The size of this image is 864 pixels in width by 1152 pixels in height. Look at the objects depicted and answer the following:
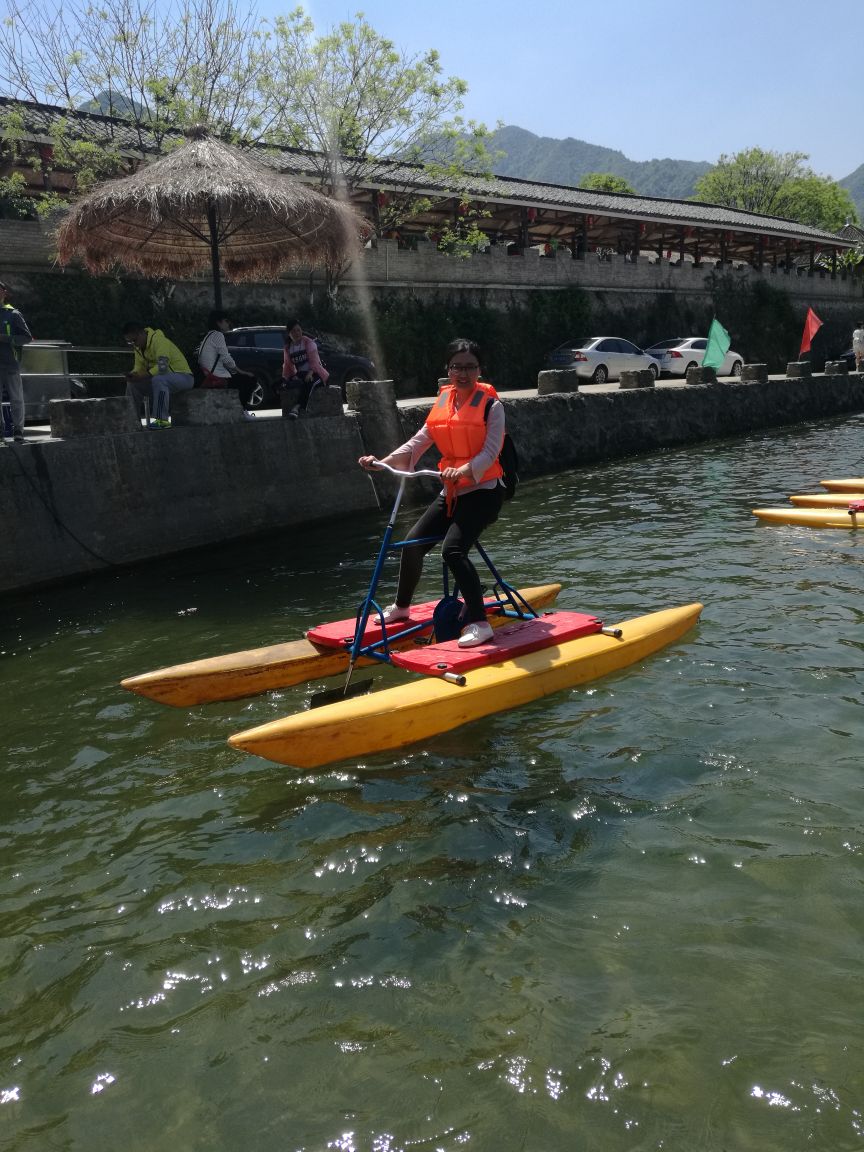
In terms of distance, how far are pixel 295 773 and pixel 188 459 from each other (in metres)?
6.97

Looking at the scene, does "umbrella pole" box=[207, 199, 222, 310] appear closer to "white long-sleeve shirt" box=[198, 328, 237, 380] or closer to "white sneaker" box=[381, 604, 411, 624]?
"white long-sleeve shirt" box=[198, 328, 237, 380]

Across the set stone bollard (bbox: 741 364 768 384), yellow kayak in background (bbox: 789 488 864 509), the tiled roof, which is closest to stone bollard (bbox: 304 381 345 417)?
the tiled roof

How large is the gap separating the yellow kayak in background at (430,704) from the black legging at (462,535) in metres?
0.47

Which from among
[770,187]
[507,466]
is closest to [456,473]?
[507,466]

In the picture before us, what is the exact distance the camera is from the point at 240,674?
5820 millimetres

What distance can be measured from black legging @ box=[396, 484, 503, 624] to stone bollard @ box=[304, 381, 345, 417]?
24.1 ft

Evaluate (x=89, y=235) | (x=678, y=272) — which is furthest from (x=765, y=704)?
(x=678, y=272)

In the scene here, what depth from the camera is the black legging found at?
5.53 m

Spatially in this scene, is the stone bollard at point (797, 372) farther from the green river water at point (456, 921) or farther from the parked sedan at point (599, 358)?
the green river water at point (456, 921)

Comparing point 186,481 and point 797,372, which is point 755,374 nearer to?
point 797,372

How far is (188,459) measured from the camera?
11094 millimetres

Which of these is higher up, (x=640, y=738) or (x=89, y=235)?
(x=89, y=235)

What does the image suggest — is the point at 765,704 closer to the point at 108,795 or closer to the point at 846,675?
the point at 846,675

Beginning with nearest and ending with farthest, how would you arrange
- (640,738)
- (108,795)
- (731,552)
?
(108,795)
(640,738)
(731,552)
